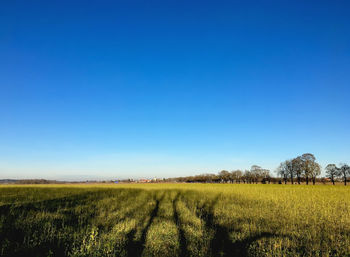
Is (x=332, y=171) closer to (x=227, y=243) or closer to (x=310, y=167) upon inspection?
(x=310, y=167)

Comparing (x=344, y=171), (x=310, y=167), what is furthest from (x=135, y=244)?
(x=344, y=171)

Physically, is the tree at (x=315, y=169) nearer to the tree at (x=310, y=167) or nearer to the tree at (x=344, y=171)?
the tree at (x=310, y=167)

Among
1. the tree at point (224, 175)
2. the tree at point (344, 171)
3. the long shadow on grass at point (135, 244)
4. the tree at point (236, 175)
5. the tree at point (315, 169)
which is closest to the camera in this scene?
the long shadow on grass at point (135, 244)

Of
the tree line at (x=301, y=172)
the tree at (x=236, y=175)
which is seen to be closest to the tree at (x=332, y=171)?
the tree line at (x=301, y=172)

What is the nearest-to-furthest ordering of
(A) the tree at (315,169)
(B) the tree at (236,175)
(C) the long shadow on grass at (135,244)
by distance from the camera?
(C) the long shadow on grass at (135,244) → (A) the tree at (315,169) → (B) the tree at (236,175)

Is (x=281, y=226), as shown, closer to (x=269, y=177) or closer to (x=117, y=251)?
(x=117, y=251)

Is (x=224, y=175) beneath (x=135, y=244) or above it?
beneath

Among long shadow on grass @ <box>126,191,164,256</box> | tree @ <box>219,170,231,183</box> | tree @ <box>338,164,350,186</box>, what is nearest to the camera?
long shadow on grass @ <box>126,191,164,256</box>

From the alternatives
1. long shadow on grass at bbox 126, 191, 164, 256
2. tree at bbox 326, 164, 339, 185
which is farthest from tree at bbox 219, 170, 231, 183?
long shadow on grass at bbox 126, 191, 164, 256

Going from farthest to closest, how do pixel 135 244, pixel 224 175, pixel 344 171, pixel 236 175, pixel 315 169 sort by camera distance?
pixel 224 175 < pixel 236 175 < pixel 344 171 < pixel 315 169 < pixel 135 244

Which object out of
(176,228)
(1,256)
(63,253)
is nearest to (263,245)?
(176,228)

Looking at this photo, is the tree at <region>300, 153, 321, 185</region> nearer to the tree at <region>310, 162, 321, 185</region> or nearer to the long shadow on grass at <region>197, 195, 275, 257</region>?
the tree at <region>310, 162, 321, 185</region>

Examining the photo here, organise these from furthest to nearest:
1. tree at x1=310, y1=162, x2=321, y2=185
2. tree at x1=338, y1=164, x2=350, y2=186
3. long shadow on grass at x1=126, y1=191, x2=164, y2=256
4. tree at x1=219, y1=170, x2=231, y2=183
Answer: tree at x1=219, y1=170, x2=231, y2=183 → tree at x1=338, y1=164, x2=350, y2=186 → tree at x1=310, y1=162, x2=321, y2=185 → long shadow on grass at x1=126, y1=191, x2=164, y2=256

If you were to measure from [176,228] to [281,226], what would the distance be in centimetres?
442
